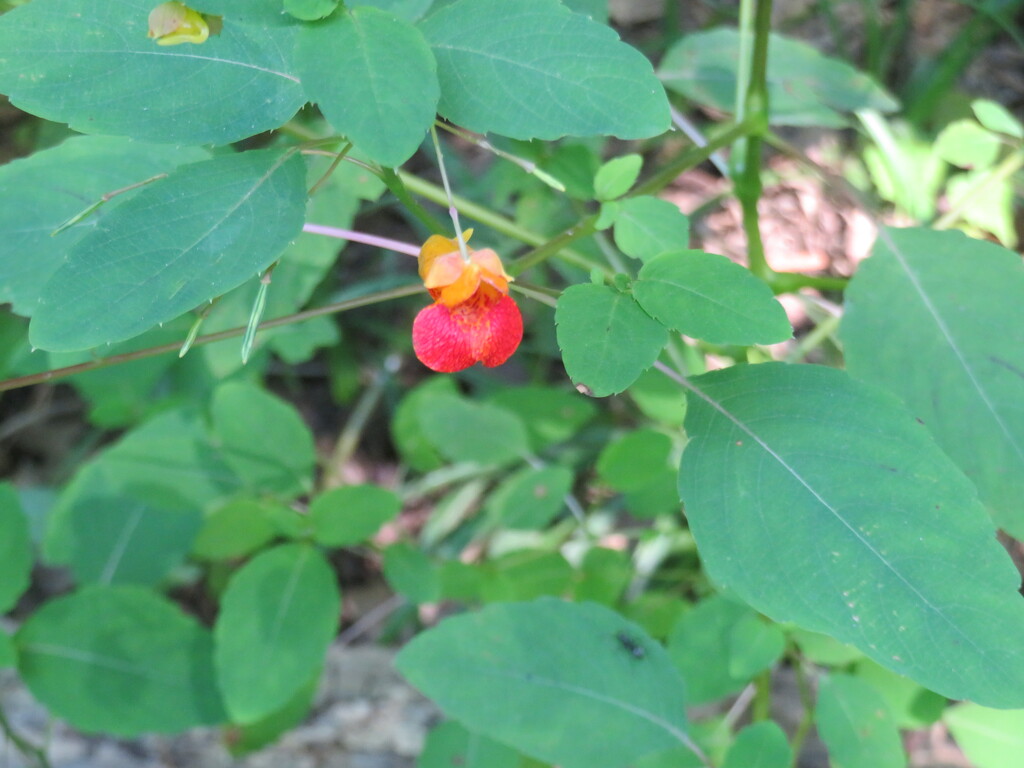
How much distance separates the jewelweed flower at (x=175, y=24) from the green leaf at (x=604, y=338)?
0.45m

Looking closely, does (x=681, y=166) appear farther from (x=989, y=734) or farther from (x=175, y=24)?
(x=989, y=734)

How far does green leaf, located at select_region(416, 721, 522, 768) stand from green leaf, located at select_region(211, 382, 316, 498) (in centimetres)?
54

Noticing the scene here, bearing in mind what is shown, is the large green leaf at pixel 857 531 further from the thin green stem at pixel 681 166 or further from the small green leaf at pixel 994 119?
the small green leaf at pixel 994 119

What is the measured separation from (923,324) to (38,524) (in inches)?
86.6

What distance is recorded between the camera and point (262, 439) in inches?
64.3

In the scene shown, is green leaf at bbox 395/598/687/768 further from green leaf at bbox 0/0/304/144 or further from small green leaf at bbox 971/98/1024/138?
small green leaf at bbox 971/98/1024/138

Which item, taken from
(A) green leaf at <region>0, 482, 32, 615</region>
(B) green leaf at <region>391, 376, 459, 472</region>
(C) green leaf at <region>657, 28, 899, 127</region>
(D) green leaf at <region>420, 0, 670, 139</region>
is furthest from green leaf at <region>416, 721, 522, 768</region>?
(C) green leaf at <region>657, 28, 899, 127</region>

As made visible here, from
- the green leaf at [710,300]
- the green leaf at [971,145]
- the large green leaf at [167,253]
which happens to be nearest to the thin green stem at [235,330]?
the large green leaf at [167,253]

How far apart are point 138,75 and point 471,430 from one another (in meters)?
1.03

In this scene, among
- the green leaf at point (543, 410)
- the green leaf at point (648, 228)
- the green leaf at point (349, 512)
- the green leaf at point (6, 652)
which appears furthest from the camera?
the green leaf at point (543, 410)

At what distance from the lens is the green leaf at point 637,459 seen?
1.60 metres

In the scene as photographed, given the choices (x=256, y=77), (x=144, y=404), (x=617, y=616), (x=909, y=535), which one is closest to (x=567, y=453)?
(x=617, y=616)

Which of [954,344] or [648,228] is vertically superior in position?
[648,228]

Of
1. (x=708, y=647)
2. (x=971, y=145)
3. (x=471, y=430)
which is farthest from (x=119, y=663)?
(x=971, y=145)
